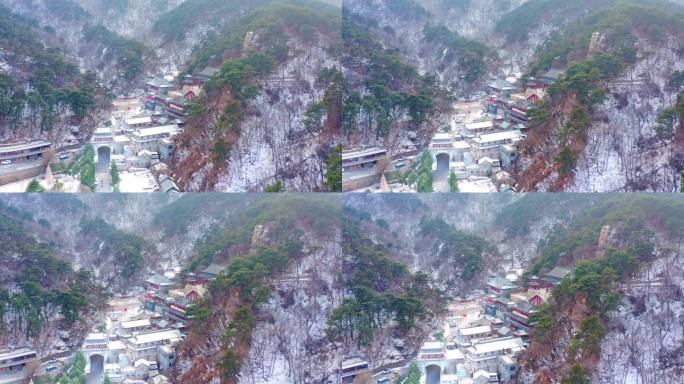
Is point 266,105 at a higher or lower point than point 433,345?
higher

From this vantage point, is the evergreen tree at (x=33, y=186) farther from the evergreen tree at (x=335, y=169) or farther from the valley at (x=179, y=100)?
the evergreen tree at (x=335, y=169)

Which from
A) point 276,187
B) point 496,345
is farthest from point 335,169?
point 496,345

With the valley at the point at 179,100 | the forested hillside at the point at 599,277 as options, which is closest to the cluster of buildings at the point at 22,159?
the valley at the point at 179,100

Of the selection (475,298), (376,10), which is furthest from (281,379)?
(376,10)

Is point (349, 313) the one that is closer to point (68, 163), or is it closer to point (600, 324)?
point (600, 324)

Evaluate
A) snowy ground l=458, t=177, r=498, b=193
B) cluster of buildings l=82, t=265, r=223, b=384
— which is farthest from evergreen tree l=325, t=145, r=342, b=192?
cluster of buildings l=82, t=265, r=223, b=384

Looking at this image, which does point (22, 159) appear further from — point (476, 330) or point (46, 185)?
point (476, 330)
